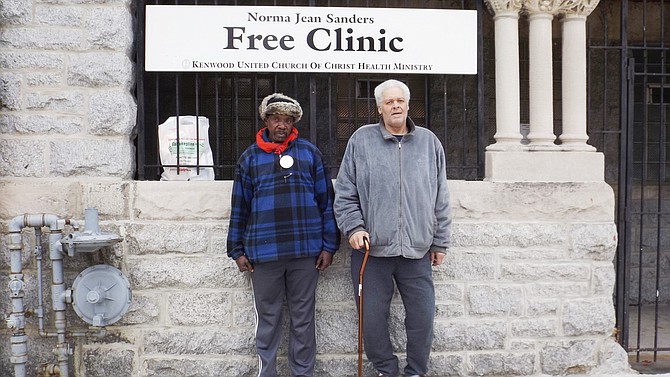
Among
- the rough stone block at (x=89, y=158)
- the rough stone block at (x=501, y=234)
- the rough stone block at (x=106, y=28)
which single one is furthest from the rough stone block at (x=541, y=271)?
the rough stone block at (x=106, y=28)

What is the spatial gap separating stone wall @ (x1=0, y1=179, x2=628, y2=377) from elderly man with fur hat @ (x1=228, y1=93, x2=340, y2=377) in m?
0.30

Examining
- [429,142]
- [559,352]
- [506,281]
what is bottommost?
[559,352]

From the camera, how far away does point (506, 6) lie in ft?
15.4

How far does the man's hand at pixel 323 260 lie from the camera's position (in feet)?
14.0

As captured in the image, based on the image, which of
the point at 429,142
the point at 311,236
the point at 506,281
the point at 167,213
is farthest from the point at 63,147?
the point at 506,281

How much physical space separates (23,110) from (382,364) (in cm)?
284

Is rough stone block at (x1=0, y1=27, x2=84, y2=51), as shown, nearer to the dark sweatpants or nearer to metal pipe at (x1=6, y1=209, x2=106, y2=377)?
metal pipe at (x1=6, y1=209, x2=106, y2=377)

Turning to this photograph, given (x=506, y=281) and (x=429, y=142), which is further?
Answer: (x=506, y=281)

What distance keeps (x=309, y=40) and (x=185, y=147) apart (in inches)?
44.8

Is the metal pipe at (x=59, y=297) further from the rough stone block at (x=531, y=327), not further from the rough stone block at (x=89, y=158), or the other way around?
the rough stone block at (x=531, y=327)

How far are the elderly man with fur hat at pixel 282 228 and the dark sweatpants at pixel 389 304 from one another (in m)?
0.31

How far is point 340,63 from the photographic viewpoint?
182 inches

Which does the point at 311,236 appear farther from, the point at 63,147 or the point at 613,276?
the point at 613,276

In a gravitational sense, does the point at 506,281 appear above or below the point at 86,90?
below
